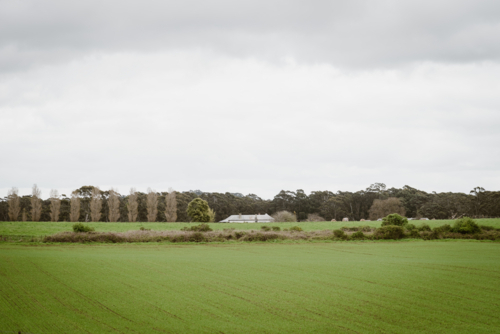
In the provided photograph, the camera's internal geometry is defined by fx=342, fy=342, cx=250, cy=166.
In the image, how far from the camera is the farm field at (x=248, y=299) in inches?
332

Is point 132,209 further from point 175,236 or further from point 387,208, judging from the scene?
point 387,208

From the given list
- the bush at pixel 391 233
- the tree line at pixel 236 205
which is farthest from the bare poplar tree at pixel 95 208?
the bush at pixel 391 233

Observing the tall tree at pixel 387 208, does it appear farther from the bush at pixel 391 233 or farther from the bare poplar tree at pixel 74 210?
the bare poplar tree at pixel 74 210

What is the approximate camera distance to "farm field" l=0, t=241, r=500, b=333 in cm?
845

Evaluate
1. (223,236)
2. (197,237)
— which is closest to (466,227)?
(223,236)

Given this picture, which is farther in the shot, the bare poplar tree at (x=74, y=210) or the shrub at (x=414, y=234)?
the bare poplar tree at (x=74, y=210)

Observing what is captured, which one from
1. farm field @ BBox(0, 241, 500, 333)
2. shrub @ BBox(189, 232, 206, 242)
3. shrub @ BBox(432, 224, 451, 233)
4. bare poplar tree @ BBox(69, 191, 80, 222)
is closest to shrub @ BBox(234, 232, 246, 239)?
shrub @ BBox(189, 232, 206, 242)

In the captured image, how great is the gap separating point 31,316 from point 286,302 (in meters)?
7.14

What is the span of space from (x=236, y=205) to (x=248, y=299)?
111 meters

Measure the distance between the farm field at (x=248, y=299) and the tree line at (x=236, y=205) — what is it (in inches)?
2542

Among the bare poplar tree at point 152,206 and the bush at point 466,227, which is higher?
the bare poplar tree at point 152,206

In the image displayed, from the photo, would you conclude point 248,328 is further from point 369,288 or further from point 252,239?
point 252,239

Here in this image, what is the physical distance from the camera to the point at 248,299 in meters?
11.1

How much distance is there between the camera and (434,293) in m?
11.8
